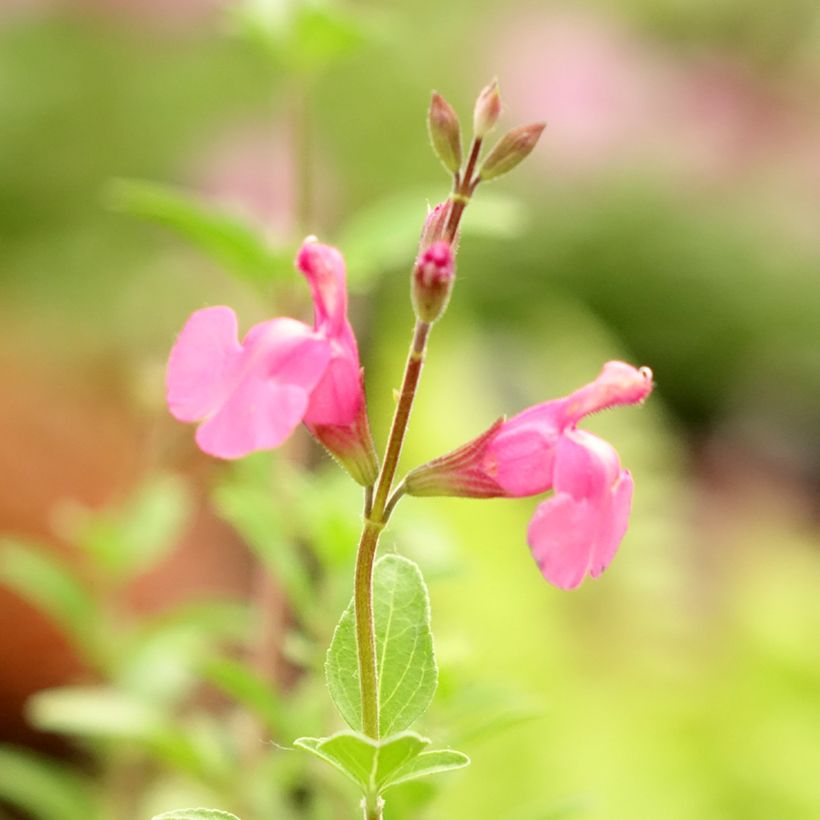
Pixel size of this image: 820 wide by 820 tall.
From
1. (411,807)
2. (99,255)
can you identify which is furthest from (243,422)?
(99,255)

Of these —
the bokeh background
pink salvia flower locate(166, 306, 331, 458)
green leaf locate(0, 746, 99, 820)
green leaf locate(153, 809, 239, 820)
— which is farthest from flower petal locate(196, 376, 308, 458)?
green leaf locate(0, 746, 99, 820)

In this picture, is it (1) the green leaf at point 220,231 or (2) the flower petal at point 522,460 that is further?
(1) the green leaf at point 220,231

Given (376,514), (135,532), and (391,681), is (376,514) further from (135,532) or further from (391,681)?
(135,532)

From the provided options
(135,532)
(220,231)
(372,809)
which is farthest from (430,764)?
(135,532)

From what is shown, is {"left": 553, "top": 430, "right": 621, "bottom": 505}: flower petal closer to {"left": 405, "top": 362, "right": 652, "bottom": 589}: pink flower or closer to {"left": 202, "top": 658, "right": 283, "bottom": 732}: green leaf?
{"left": 405, "top": 362, "right": 652, "bottom": 589}: pink flower

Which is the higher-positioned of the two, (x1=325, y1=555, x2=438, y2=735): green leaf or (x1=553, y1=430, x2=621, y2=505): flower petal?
(x1=553, y1=430, x2=621, y2=505): flower petal

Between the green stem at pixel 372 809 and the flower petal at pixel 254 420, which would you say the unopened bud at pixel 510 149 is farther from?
the green stem at pixel 372 809

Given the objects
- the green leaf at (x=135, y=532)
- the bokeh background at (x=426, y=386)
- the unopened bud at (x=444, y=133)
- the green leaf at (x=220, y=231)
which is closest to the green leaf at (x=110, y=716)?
the bokeh background at (x=426, y=386)
